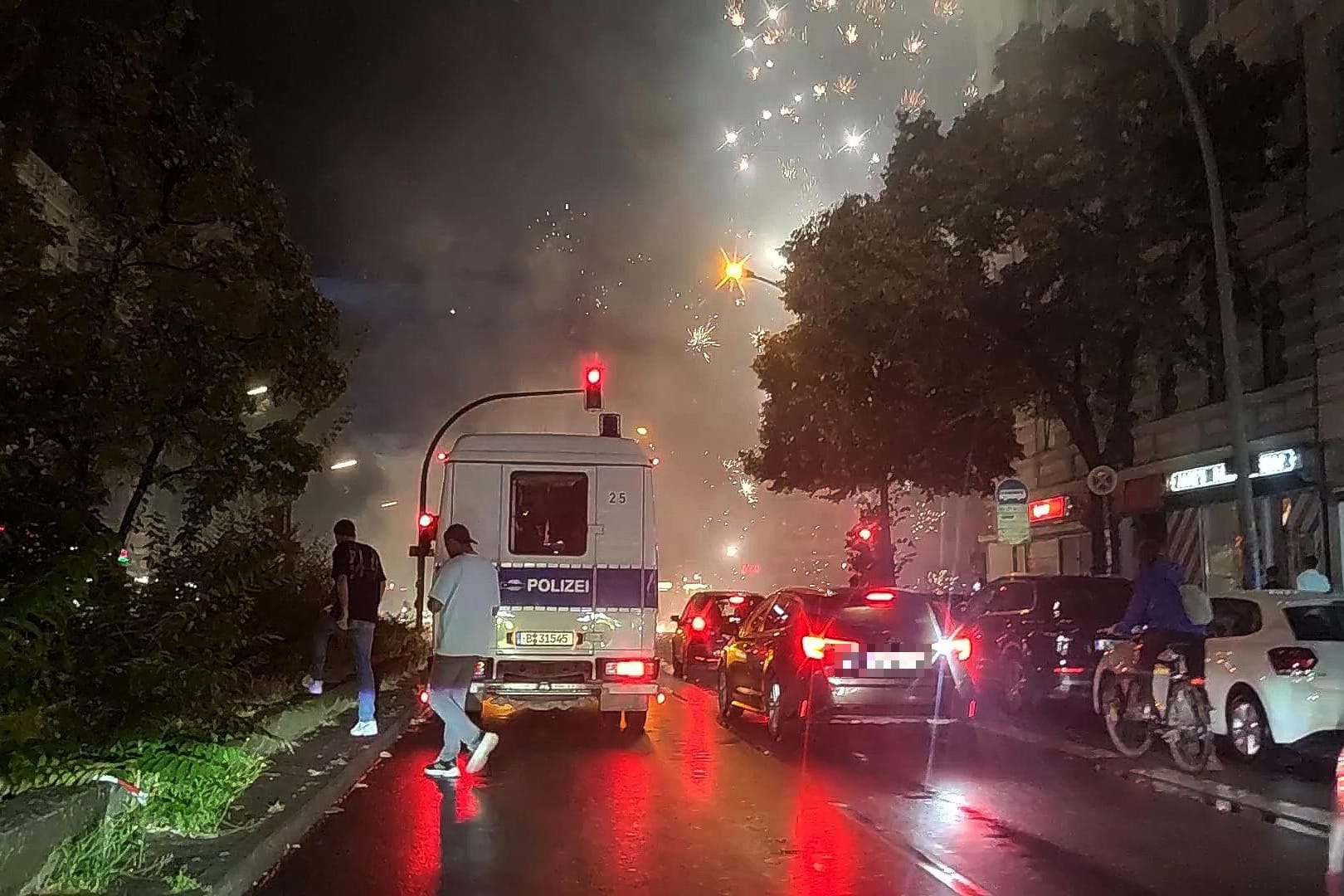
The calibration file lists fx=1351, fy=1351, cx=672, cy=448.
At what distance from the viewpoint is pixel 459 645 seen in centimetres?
1110

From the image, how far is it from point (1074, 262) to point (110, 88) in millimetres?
15281

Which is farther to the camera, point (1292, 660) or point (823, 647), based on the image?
point (823, 647)

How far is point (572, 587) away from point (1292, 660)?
6615 millimetres

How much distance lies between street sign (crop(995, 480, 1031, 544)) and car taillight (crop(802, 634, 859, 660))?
20.7ft

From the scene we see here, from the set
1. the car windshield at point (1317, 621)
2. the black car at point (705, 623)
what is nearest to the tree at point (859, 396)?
the black car at point (705, 623)

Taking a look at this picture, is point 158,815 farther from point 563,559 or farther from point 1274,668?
point 1274,668

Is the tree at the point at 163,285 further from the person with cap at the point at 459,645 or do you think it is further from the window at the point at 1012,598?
the window at the point at 1012,598

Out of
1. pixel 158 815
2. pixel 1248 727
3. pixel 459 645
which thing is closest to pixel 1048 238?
pixel 1248 727

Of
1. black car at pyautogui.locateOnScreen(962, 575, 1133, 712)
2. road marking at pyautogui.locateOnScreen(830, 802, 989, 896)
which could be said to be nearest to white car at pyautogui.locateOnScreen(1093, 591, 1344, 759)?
black car at pyautogui.locateOnScreen(962, 575, 1133, 712)

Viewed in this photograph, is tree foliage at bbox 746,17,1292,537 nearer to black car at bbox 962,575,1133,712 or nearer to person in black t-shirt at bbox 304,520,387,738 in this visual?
black car at bbox 962,575,1133,712

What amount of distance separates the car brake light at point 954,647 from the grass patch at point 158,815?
268 inches

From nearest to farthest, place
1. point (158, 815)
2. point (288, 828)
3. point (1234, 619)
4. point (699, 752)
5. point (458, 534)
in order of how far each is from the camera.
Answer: point (158, 815) < point (288, 828) < point (458, 534) < point (1234, 619) < point (699, 752)

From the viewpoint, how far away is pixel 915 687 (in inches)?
520

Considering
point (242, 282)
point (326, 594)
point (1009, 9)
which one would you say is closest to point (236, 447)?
point (242, 282)
